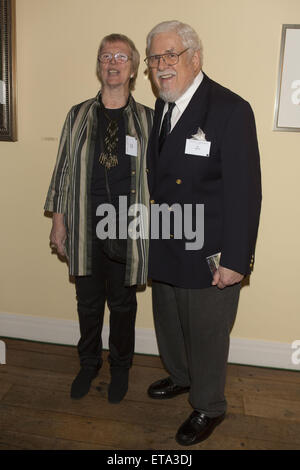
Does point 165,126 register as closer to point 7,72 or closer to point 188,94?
point 188,94

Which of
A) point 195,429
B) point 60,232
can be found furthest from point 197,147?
point 195,429

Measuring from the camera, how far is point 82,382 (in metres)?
2.42

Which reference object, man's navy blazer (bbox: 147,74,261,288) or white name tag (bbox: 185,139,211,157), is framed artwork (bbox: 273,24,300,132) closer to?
man's navy blazer (bbox: 147,74,261,288)

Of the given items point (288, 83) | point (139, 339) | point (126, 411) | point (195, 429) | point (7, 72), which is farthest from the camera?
point (139, 339)

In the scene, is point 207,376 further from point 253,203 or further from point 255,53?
point 255,53

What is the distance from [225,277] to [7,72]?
1.87 meters

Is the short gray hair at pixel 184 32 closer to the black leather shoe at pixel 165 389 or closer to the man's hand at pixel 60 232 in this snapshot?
the man's hand at pixel 60 232

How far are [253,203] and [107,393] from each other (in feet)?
4.65

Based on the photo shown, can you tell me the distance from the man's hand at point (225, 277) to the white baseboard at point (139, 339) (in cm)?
105

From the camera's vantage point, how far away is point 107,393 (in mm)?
2432

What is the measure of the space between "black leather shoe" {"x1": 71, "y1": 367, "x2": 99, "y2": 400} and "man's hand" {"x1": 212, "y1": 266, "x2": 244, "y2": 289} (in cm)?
106

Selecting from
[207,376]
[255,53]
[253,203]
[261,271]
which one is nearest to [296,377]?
[261,271]

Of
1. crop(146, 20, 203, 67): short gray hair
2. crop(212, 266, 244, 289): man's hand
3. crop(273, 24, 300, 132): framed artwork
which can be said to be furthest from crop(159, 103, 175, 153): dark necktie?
crop(273, 24, 300, 132): framed artwork

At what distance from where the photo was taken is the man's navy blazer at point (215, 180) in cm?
177
